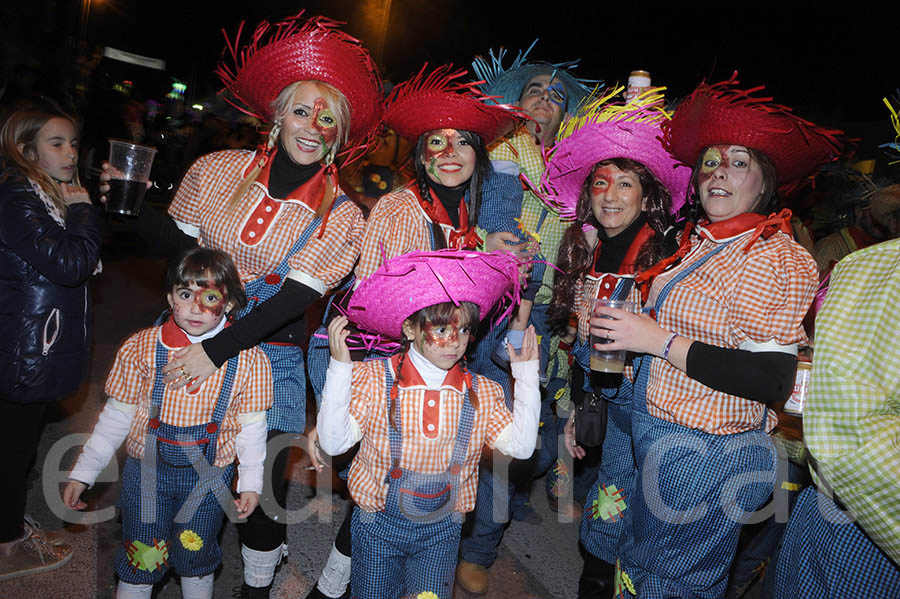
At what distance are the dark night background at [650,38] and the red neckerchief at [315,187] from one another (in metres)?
6.24

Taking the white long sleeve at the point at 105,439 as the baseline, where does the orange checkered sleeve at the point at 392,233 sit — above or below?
above

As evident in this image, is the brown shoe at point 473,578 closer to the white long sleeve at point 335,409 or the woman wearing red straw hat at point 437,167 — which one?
the white long sleeve at point 335,409

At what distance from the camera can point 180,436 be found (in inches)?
105

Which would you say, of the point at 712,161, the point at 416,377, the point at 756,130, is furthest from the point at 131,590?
the point at 756,130

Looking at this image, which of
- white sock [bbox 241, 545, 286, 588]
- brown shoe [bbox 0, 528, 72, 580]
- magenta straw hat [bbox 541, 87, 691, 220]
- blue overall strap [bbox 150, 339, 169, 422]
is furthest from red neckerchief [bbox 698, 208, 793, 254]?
brown shoe [bbox 0, 528, 72, 580]

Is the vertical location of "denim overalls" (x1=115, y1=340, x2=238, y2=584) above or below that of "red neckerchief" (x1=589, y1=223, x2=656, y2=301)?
below

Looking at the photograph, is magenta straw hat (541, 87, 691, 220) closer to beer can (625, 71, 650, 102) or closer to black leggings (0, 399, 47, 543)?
beer can (625, 71, 650, 102)

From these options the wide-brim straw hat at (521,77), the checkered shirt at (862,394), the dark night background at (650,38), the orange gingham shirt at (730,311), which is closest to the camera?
the checkered shirt at (862,394)

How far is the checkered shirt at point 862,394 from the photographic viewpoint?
1.52 meters

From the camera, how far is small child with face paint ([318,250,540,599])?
2492mm

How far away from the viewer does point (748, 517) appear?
241 cm

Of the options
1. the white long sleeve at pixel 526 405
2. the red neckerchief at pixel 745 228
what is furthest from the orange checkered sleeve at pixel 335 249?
the red neckerchief at pixel 745 228

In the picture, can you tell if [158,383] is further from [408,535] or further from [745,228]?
[745,228]

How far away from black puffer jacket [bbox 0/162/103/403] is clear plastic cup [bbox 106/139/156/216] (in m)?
0.30
